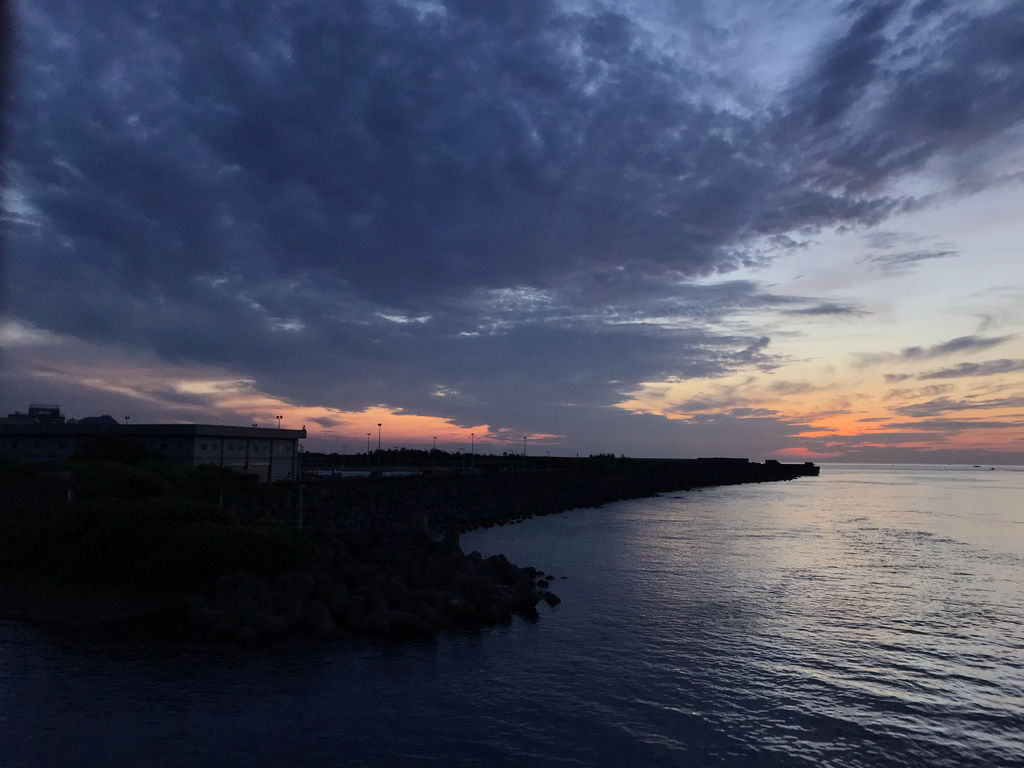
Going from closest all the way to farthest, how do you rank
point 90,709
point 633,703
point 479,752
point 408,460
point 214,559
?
point 479,752
point 90,709
point 633,703
point 214,559
point 408,460

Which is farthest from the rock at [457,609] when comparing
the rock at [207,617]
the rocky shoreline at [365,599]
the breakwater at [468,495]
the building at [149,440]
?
the building at [149,440]

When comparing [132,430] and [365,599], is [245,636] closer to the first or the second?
[365,599]

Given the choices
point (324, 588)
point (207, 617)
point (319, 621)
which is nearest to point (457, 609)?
point (324, 588)

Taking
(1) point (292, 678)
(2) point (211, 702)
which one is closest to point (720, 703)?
(1) point (292, 678)

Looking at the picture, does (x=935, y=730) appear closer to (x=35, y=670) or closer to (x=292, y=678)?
(x=292, y=678)

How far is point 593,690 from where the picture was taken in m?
17.8

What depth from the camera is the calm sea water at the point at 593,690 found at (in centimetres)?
1430

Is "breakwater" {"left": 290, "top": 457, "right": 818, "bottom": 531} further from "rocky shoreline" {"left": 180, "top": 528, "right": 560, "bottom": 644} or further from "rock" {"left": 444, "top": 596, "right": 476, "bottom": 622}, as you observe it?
"rock" {"left": 444, "top": 596, "right": 476, "bottom": 622}

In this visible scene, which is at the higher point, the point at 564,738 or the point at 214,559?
the point at 214,559

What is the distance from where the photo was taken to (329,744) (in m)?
14.3

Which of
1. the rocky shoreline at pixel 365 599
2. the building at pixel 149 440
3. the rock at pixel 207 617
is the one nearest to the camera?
the rock at pixel 207 617

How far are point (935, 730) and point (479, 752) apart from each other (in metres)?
9.99

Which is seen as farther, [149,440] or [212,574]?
[149,440]

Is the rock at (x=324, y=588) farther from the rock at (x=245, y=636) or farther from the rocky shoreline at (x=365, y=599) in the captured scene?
the rock at (x=245, y=636)
